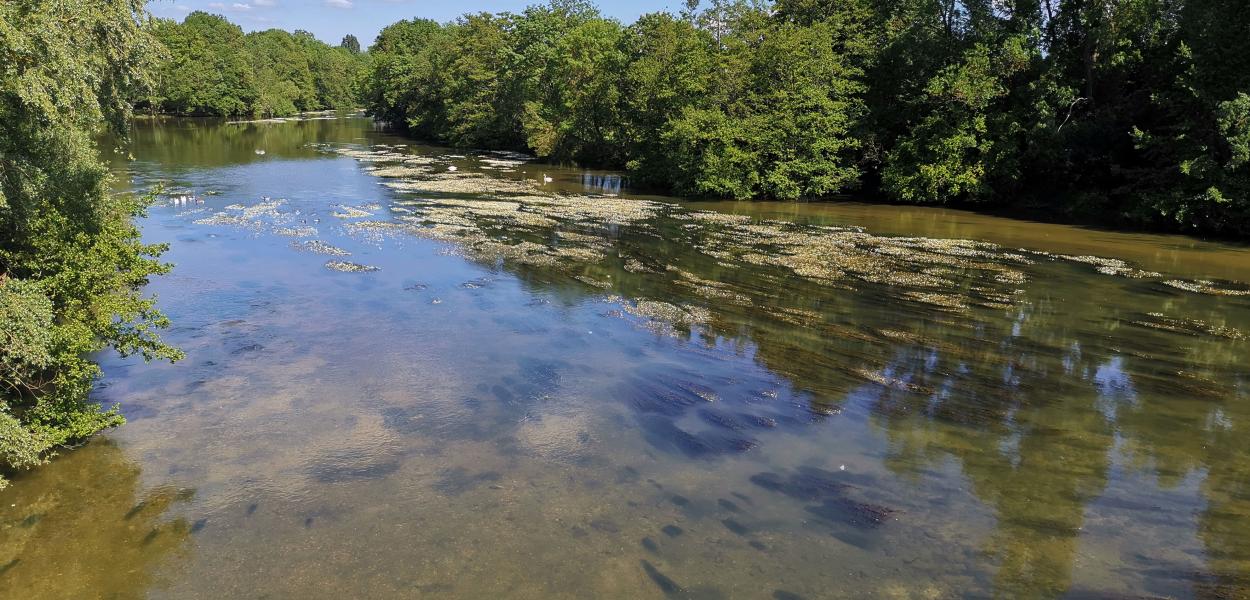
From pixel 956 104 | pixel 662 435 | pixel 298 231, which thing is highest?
pixel 956 104

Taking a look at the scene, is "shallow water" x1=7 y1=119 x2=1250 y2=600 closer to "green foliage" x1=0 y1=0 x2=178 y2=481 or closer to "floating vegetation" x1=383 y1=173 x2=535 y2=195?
"green foliage" x1=0 y1=0 x2=178 y2=481

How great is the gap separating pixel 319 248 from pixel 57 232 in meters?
14.9

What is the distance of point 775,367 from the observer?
Answer: 51.7 feet

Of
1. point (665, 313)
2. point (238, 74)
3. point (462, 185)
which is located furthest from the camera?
point (238, 74)

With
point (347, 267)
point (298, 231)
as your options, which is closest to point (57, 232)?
point (347, 267)

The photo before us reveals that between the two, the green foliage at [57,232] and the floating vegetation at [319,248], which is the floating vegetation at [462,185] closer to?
the floating vegetation at [319,248]

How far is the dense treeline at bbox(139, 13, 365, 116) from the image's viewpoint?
338 feet

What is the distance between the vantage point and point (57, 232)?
11.7 metres

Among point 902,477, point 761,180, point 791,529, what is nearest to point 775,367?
point 902,477

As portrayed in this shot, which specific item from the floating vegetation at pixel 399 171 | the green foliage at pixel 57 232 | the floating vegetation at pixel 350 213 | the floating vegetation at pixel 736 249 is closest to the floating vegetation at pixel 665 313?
the floating vegetation at pixel 736 249

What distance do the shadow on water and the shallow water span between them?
45 millimetres

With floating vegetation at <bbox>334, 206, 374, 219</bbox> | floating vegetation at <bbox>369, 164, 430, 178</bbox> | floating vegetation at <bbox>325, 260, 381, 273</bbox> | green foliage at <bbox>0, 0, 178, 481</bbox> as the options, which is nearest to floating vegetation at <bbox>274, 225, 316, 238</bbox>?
floating vegetation at <bbox>334, 206, 374, 219</bbox>

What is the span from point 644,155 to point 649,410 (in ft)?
121

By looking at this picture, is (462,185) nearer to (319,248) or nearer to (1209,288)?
(319,248)
